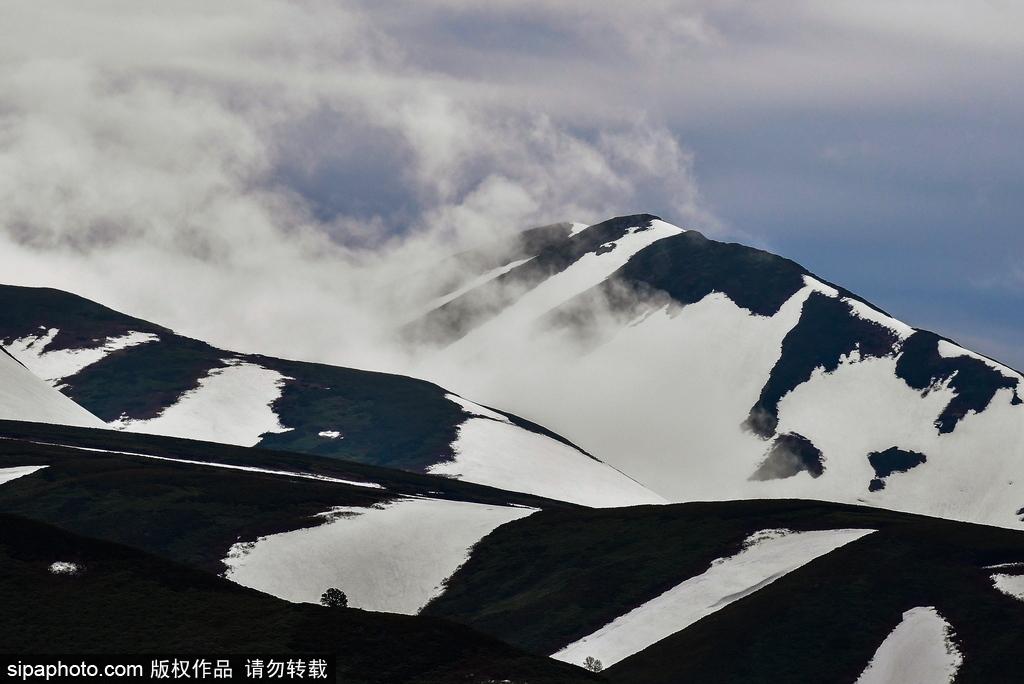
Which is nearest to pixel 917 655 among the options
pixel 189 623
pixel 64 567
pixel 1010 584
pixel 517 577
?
pixel 1010 584

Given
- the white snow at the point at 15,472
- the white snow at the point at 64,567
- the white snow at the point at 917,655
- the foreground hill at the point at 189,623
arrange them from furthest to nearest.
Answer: the white snow at the point at 15,472 < the white snow at the point at 917,655 < the white snow at the point at 64,567 < the foreground hill at the point at 189,623

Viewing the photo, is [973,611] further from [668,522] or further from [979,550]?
[668,522]

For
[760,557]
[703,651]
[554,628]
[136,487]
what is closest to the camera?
[703,651]

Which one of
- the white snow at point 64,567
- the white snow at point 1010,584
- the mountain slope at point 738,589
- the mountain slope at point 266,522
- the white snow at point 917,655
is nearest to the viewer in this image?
the white snow at point 64,567

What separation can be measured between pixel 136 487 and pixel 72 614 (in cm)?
8928

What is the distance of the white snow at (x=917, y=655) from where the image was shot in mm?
99800

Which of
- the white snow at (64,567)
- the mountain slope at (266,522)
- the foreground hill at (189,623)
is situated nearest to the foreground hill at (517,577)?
the foreground hill at (189,623)

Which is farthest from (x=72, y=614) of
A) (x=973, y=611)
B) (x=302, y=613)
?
(x=973, y=611)

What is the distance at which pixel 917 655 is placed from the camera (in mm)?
103875

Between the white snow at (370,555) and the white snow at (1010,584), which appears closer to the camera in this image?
the white snow at (1010,584)

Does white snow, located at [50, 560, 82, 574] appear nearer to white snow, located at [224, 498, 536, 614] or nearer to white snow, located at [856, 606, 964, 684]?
white snow, located at [224, 498, 536, 614]

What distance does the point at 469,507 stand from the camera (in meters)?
171

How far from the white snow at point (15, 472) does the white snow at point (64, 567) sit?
273ft

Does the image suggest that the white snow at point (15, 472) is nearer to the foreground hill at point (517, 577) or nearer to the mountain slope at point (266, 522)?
the mountain slope at point (266, 522)
